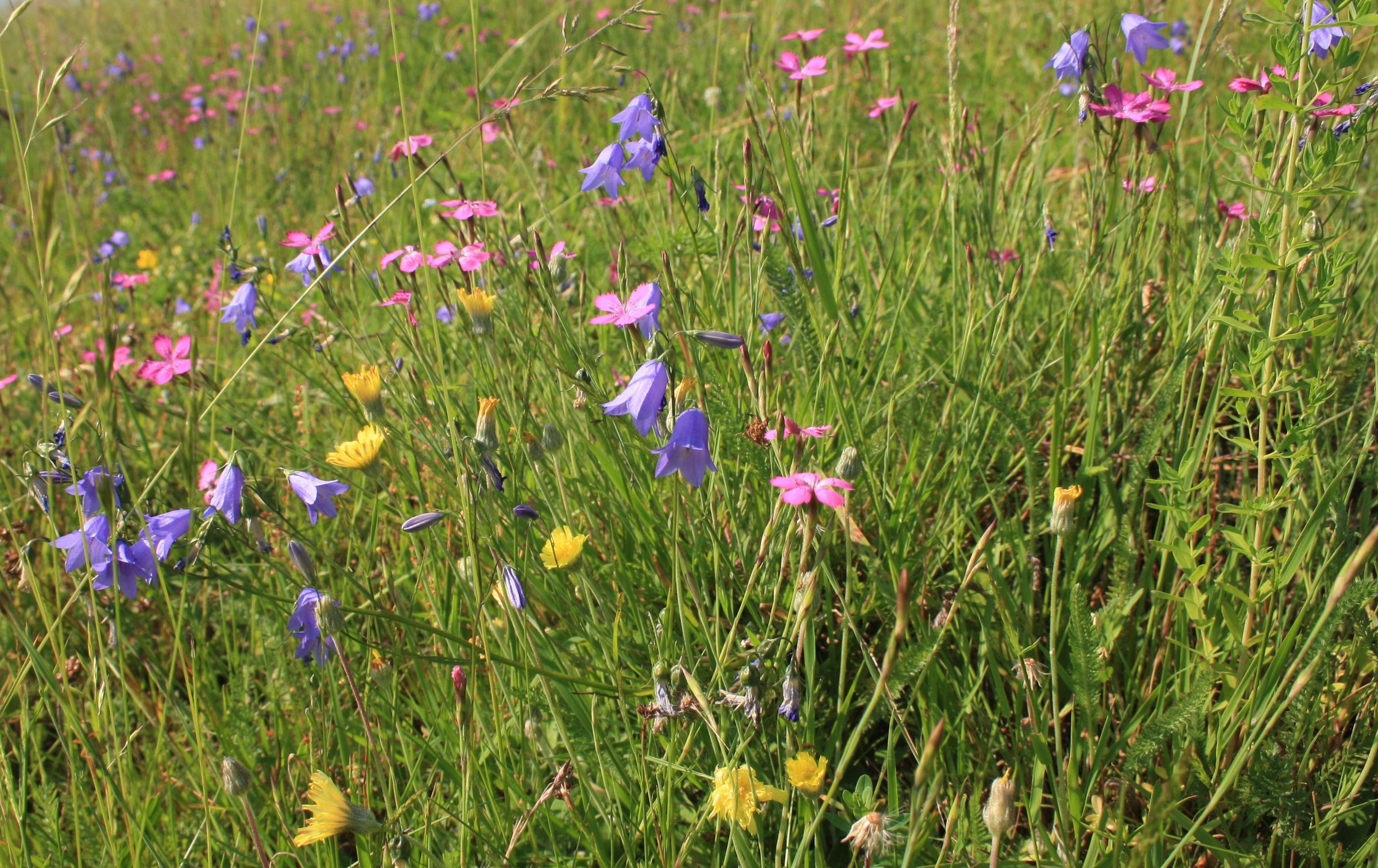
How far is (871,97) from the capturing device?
8.28ft

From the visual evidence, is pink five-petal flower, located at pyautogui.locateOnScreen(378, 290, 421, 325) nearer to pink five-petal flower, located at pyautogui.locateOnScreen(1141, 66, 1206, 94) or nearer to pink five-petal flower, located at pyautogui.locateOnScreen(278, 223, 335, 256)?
pink five-petal flower, located at pyautogui.locateOnScreen(278, 223, 335, 256)

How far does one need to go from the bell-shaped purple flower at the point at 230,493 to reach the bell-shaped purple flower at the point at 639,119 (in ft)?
2.53

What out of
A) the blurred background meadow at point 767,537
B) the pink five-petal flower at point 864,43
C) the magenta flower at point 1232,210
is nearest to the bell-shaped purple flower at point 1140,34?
the blurred background meadow at point 767,537

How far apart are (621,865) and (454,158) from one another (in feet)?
11.2

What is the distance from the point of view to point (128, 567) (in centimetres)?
114


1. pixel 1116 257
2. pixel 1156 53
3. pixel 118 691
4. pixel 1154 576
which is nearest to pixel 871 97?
pixel 1116 257

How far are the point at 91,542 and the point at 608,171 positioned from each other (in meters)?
0.93

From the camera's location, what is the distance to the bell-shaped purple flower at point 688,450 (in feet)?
3.37

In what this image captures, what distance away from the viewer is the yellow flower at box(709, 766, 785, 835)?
3.11 ft

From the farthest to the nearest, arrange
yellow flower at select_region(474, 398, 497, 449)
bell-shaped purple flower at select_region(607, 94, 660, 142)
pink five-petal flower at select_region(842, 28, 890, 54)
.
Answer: pink five-petal flower at select_region(842, 28, 890, 54) → bell-shaped purple flower at select_region(607, 94, 660, 142) → yellow flower at select_region(474, 398, 497, 449)

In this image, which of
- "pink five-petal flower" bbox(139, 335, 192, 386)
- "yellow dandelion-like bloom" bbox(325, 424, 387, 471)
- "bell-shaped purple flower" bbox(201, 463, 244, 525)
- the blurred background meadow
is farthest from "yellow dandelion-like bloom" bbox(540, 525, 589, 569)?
"pink five-petal flower" bbox(139, 335, 192, 386)

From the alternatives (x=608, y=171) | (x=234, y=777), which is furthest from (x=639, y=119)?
(x=234, y=777)

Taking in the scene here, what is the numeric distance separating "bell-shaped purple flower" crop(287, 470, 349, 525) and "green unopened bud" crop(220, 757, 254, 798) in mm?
343

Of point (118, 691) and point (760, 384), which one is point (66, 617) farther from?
point (760, 384)
